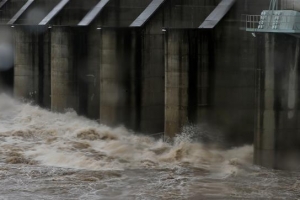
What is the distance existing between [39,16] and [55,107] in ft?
26.3

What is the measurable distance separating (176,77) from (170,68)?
0.40 m

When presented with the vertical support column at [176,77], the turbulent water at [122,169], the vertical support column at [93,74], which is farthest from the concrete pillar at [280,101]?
the vertical support column at [93,74]

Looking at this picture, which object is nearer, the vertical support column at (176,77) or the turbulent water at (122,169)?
the turbulent water at (122,169)

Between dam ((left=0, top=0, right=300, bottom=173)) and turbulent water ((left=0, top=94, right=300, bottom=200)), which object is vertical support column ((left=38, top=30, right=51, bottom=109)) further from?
turbulent water ((left=0, top=94, right=300, bottom=200))

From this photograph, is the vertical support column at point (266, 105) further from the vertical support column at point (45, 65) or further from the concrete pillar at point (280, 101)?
the vertical support column at point (45, 65)

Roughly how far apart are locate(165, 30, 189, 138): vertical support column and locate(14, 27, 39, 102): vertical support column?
1219 cm

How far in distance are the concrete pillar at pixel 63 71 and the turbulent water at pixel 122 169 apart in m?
1.70

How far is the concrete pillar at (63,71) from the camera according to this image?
3362 centimetres

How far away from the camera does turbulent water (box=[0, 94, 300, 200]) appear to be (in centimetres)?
2097

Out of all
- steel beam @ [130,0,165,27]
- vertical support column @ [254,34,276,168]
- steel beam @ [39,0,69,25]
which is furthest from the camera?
steel beam @ [39,0,69,25]

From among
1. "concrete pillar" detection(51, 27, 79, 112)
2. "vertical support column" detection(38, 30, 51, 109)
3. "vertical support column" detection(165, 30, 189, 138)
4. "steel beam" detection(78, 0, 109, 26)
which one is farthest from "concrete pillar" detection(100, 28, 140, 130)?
"vertical support column" detection(38, 30, 51, 109)

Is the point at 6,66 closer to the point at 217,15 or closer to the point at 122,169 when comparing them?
the point at 217,15

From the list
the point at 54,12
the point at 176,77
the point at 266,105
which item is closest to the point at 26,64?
the point at 54,12

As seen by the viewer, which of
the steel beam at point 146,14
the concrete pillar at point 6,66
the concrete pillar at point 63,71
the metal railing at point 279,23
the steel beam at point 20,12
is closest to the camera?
the metal railing at point 279,23
